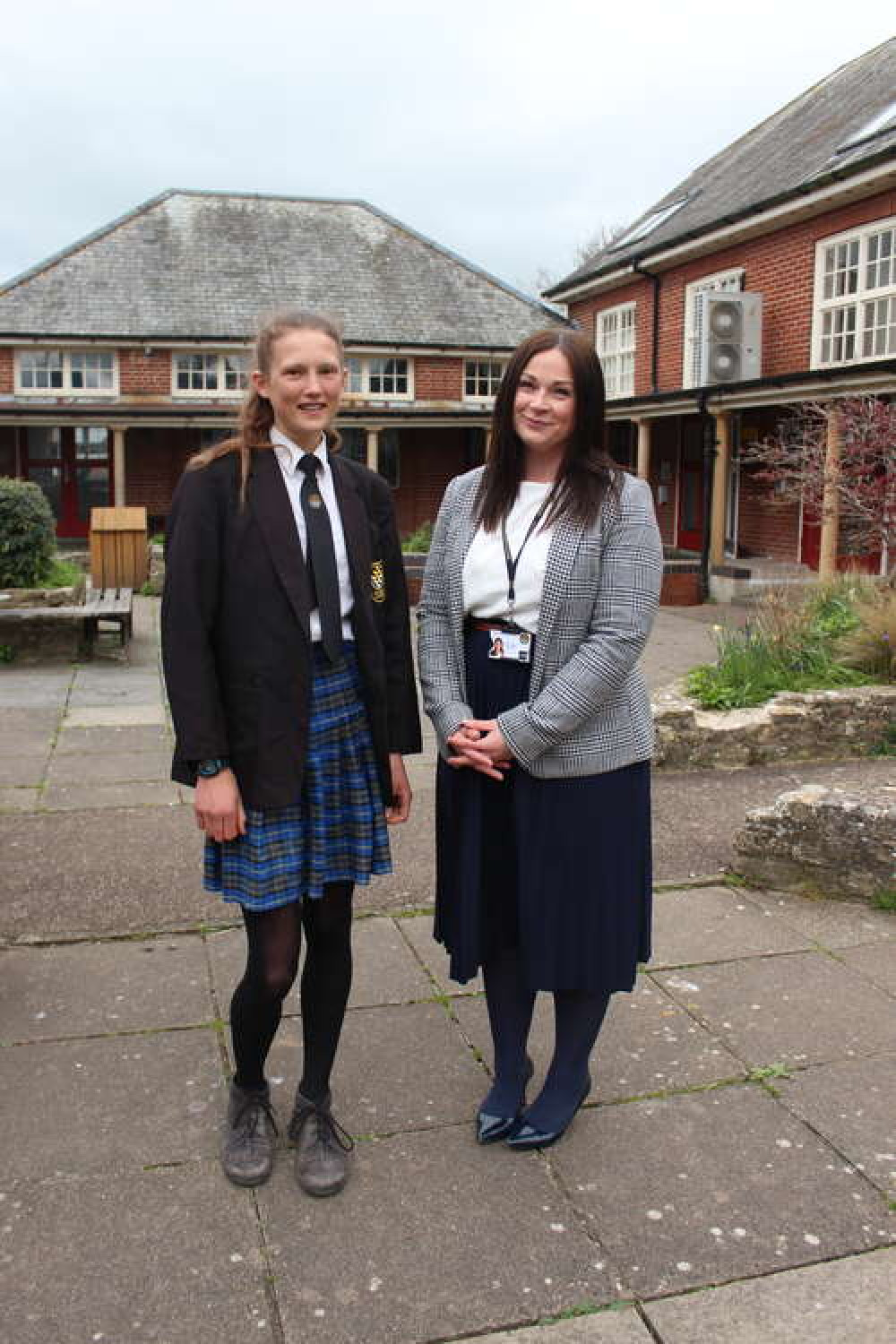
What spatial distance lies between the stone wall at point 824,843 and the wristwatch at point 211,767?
282 centimetres

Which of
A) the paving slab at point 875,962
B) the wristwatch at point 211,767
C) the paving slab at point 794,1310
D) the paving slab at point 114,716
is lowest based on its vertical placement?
the paving slab at point 794,1310

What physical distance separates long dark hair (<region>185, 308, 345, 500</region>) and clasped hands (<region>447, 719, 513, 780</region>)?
2.47 feet

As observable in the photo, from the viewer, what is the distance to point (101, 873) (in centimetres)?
491

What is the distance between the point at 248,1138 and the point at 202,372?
23718 millimetres

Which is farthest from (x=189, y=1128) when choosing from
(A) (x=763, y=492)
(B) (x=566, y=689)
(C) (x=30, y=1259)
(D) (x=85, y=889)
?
(A) (x=763, y=492)

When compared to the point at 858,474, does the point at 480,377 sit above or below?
above

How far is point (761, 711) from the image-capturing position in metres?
6.68

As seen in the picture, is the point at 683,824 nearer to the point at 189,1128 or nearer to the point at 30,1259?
the point at 189,1128

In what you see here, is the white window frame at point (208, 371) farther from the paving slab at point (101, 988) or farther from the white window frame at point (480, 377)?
the paving slab at point (101, 988)

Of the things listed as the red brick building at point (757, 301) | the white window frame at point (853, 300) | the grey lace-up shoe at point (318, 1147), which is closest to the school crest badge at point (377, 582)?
the grey lace-up shoe at point (318, 1147)

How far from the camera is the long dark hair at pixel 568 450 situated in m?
2.77

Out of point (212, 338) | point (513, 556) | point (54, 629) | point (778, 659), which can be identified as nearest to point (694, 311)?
point (212, 338)

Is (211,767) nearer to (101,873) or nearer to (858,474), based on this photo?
(101,873)

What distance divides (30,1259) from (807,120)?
68.6 ft
